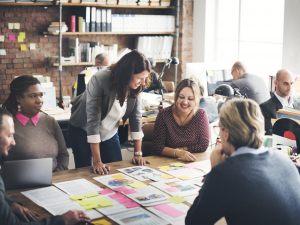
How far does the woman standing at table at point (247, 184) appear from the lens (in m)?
1.94

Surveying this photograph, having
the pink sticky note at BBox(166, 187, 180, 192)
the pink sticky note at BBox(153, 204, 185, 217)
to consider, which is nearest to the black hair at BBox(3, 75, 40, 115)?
the pink sticky note at BBox(166, 187, 180, 192)

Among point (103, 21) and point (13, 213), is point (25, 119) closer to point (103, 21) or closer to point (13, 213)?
point (13, 213)

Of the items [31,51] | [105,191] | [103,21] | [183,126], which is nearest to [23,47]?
[31,51]

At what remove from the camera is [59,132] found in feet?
10.8

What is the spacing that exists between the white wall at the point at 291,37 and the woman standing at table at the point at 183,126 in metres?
2.77

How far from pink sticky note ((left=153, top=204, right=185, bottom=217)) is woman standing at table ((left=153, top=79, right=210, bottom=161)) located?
0.94 metres

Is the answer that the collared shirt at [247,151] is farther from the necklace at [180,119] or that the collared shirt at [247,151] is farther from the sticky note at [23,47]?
the sticky note at [23,47]

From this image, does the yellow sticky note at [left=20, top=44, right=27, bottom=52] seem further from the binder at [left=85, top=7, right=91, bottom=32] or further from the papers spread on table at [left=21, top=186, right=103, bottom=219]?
the papers spread on table at [left=21, top=186, right=103, bottom=219]

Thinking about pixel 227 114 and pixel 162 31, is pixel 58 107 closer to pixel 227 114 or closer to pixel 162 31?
pixel 162 31

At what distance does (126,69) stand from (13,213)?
1.23 meters

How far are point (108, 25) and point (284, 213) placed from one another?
5.05 m

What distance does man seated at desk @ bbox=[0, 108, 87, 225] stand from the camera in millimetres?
2043

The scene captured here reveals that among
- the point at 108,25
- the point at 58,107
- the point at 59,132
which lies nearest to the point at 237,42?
the point at 108,25

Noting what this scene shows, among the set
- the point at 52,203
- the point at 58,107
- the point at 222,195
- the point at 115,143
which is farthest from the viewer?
the point at 58,107
